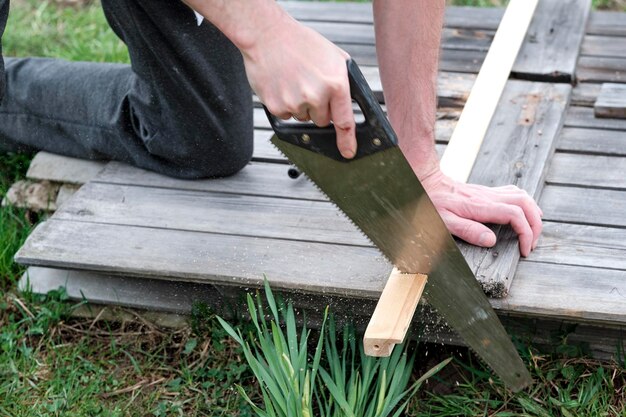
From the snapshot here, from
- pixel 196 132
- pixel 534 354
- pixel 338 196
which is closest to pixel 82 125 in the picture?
pixel 196 132

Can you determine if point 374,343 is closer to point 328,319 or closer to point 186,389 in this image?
point 328,319

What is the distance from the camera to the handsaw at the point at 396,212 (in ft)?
5.80

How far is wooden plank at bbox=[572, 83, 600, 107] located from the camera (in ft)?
9.88

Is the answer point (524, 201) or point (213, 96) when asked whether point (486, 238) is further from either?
point (213, 96)

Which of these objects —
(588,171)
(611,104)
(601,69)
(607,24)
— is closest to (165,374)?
(588,171)

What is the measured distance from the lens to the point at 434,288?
202 centimetres

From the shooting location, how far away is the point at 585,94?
306 cm

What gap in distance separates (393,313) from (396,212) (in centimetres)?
21

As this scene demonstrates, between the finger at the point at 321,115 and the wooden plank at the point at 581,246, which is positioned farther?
the wooden plank at the point at 581,246

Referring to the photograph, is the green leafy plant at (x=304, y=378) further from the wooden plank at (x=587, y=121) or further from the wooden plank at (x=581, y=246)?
the wooden plank at (x=587, y=121)

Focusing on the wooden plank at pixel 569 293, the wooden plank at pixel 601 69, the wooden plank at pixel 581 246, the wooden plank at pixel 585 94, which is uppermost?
the wooden plank at pixel 569 293

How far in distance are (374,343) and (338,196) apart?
314 millimetres

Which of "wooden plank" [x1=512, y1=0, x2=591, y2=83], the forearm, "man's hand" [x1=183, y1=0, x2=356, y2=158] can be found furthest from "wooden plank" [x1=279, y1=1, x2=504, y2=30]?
"man's hand" [x1=183, y1=0, x2=356, y2=158]

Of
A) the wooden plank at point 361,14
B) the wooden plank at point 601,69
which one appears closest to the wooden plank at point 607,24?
the wooden plank at point 601,69
